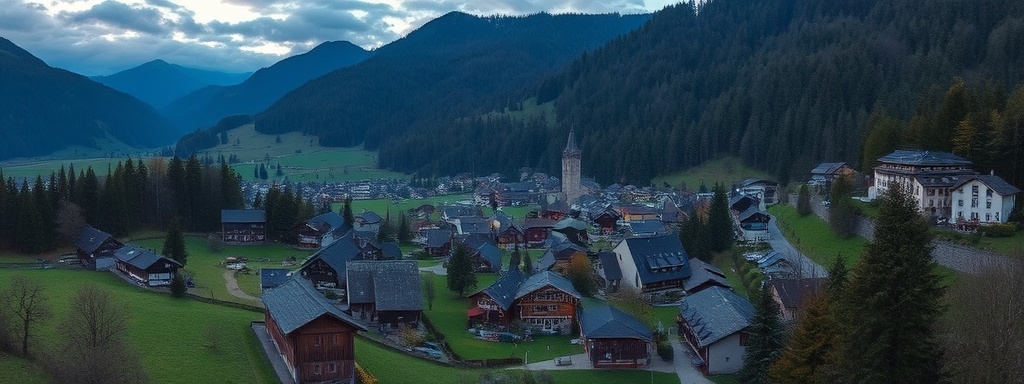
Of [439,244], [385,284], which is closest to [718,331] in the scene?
[385,284]

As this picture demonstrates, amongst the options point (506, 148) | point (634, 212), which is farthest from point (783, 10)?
point (634, 212)

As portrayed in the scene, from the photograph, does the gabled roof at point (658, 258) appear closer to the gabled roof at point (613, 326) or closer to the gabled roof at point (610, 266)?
the gabled roof at point (610, 266)

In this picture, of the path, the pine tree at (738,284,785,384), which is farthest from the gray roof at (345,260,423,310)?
the pine tree at (738,284,785,384)

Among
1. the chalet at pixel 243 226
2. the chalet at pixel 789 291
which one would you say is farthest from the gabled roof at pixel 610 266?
the chalet at pixel 243 226

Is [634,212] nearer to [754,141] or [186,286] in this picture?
[754,141]

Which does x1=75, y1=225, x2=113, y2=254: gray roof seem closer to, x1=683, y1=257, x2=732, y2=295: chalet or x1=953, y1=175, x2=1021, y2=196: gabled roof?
x1=683, y1=257, x2=732, y2=295: chalet

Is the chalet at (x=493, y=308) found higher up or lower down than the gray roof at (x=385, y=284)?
lower down

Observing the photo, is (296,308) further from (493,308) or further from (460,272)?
(460,272)
